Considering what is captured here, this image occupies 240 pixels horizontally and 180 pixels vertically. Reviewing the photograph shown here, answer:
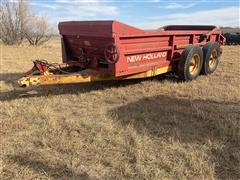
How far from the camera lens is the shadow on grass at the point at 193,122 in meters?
3.69

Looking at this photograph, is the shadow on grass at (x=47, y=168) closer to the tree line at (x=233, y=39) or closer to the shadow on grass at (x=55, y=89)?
the shadow on grass at (x=55, y=89)

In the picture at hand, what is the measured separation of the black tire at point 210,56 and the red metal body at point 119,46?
18.1 inches

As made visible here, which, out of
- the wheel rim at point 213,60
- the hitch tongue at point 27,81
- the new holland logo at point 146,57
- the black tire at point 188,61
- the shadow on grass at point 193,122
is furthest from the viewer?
the wheel rim at point 213,60

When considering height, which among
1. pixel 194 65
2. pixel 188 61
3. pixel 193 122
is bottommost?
pixel 193 122

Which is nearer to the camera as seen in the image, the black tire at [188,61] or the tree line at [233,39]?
→ the black tire at [188,61]

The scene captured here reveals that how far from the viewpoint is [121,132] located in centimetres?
428

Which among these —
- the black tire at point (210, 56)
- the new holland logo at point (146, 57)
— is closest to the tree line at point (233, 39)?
the black tire at point (210, 56)

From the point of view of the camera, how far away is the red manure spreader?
552 cm

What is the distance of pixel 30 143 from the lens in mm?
3994

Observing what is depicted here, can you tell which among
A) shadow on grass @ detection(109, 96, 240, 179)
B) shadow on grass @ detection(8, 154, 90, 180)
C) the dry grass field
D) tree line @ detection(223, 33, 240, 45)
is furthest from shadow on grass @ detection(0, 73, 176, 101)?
tree line @ detection(223, 33, 240, 45)

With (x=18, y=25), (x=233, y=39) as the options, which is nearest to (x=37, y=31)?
(x=18, y=25)

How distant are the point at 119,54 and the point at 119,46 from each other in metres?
0.14

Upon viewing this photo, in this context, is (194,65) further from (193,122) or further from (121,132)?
(121,132)

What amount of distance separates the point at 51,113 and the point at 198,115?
7.17 feet
